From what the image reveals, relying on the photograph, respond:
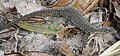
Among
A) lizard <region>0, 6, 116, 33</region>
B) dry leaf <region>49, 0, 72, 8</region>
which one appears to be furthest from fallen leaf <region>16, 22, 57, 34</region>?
dry leaf <region>49, 0, 72, 8</region>

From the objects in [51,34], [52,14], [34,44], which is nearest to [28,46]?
[34,44]

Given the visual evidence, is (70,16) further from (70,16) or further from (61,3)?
(61,3)

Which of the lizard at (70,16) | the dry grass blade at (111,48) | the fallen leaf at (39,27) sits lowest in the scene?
the dry grass blade at (111,48)

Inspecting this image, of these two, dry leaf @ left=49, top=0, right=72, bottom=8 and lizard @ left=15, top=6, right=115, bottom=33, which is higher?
dry leaf @ left=49, top=0, right=72, bottom=8

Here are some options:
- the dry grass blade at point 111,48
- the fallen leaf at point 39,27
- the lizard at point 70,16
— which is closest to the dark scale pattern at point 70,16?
the lizard at point 70,16

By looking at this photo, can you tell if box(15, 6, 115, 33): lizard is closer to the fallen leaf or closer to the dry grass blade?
the fallen leaf

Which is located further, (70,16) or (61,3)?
(61,3)

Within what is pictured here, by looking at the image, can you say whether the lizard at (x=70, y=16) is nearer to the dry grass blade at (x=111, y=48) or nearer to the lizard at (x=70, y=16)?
the lizard at (x=70, y=16)

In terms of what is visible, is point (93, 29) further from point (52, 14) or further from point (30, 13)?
point (30, 13)

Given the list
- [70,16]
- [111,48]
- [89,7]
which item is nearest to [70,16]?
[70,16]
